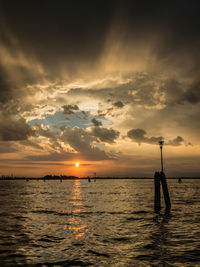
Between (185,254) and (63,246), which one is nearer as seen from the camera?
(185,254)

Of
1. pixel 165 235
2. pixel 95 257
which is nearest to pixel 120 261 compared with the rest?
pixel 95 257

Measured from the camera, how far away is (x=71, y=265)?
7.88 metres

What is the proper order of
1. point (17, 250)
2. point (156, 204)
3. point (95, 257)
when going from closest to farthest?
point (95, 257) → point (17, 250) → point (156, 204)

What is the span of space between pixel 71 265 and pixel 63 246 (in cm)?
252

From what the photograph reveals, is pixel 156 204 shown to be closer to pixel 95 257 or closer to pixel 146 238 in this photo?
pixel 146 238

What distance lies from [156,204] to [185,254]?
1336 cm

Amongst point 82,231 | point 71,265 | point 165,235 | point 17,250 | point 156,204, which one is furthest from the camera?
point 156,204

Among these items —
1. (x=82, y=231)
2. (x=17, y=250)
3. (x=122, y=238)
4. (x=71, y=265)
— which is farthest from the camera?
(x=82, y=231)

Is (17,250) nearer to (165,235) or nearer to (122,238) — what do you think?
(122,238)

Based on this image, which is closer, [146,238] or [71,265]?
[71,265]

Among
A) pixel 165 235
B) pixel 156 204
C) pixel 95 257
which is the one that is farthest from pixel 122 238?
pixel 156 204

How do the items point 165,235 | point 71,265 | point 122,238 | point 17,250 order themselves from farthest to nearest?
point 165,235 < point 122,238 < point 17,250 < point 71,265

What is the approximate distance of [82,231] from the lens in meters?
13.6

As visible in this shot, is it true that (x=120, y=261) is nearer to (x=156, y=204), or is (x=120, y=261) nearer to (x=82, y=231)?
(x=82, y=231)
